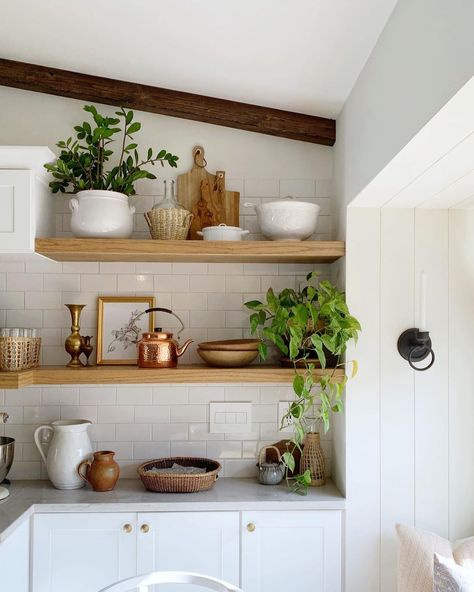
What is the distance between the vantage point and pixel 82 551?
2.46 metres

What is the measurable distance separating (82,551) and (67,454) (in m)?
0.39

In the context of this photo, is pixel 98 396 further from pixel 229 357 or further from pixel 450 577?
pixel 450 577

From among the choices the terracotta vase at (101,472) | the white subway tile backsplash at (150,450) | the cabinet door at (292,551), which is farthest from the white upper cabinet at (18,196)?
the cabinet door at (292,551)

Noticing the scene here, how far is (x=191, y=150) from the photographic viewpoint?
2.88 m

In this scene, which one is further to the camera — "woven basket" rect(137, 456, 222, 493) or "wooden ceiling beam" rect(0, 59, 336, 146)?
"wooden ceiling beam" rect(0, 59, 336, 146)

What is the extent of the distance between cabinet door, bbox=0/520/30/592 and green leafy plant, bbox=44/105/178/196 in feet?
4.55

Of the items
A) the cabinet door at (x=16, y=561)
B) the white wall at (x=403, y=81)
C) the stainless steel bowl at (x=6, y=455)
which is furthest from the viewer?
the stainless steel bowl at (x=6, y=455)

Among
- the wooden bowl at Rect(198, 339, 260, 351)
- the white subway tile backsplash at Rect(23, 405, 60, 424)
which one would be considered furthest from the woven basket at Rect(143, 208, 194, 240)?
the white subway tile backsplash at Rect(23, 405, 60, 424)

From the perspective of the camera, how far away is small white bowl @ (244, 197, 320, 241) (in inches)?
102

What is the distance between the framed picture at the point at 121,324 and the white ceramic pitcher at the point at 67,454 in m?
0.36

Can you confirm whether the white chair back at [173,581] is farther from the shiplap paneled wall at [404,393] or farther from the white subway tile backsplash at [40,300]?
the white subway tile backsplash at [40,300]

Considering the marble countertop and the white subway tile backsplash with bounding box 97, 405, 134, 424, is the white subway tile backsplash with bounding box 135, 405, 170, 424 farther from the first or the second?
the marble countertop

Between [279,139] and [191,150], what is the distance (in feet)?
1.36

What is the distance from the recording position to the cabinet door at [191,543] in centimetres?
246
